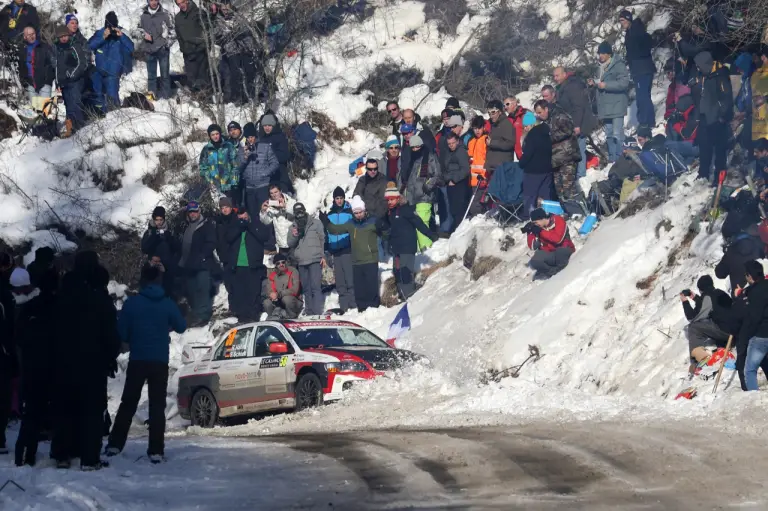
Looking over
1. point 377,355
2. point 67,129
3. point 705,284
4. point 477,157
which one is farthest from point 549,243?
point 67,129

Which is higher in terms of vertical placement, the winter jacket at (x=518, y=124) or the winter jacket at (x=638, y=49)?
the winter jacket at (x=638, y=49)

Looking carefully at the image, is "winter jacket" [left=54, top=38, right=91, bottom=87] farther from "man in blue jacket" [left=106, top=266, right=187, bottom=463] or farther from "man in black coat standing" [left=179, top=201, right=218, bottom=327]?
"man in blue jacket" [left=106, top=266, right=187, bottom=463]

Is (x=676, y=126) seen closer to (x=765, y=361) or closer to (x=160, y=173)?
(x=765, y=361)

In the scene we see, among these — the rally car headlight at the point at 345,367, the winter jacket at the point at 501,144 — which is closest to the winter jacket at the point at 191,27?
the winter jacket at the point at 501,144

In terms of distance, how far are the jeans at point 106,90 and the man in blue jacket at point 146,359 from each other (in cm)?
1716

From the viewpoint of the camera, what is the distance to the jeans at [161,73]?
1078 inches

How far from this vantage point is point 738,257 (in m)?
15.7

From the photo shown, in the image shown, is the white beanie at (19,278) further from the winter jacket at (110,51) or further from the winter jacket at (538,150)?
the winter jacket at (110,51)

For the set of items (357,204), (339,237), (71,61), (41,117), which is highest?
(71,61)

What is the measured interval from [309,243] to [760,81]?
29.7 feet

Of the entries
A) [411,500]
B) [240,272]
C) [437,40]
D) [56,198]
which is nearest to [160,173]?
[56,198]

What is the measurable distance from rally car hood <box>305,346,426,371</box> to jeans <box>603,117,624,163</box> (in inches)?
279

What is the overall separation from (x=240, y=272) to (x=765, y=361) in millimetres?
12047

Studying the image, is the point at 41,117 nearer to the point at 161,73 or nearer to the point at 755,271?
the point at 161,73
